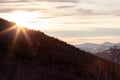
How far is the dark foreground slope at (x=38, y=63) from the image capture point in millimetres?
36750

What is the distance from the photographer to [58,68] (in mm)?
43500

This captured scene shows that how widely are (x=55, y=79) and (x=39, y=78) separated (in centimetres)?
292

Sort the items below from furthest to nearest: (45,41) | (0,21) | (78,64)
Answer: (0,21) → (45,41) → (78,64)

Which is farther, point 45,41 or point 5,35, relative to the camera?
point 45,41

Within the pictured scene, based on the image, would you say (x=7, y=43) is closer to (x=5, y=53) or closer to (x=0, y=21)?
(x=5, y=53)

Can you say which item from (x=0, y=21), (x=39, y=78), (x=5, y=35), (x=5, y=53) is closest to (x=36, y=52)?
(x=5, y=35)

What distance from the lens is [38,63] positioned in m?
42.1

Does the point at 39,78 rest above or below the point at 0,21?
below

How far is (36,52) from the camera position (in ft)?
154

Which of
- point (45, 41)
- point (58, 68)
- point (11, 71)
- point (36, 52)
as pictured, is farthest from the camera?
point (45, 41)

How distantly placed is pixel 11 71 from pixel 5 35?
1172cm

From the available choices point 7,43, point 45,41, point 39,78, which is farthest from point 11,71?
point 45,41

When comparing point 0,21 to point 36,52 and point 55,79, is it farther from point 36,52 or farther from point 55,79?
point 55,79

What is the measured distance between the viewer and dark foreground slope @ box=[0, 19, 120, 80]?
36.8 metres
